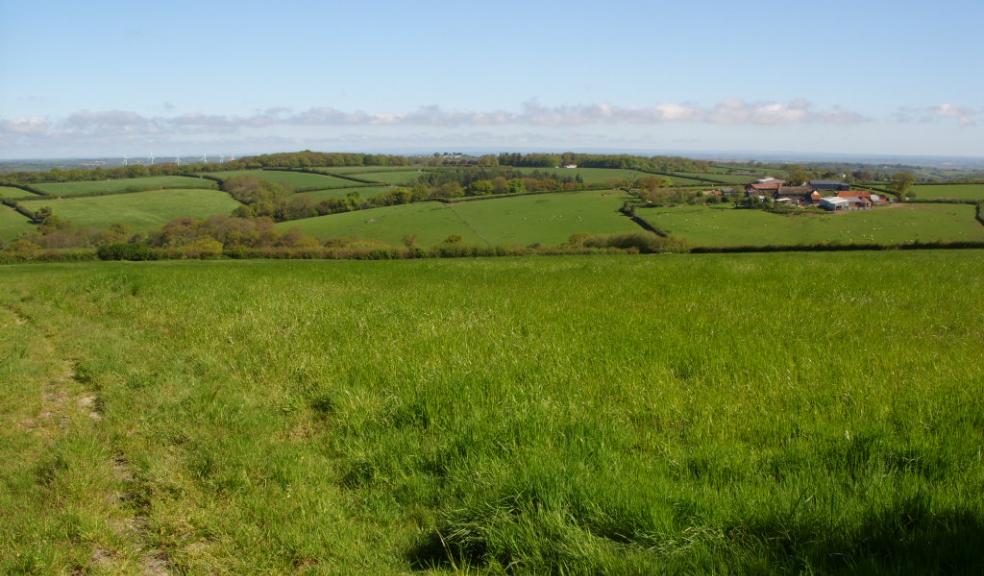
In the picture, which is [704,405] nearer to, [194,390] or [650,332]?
[650,332]

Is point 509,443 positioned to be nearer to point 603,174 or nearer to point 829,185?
point 829,185

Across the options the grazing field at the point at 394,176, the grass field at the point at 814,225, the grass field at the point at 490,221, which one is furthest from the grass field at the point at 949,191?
the grazing field at the point at 394,176

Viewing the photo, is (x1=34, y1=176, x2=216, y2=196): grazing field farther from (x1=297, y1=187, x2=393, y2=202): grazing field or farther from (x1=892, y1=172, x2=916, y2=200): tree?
(x1=892, y1=172, x2=916, y2=200): tree

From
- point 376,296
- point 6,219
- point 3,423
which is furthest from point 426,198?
point 3,423

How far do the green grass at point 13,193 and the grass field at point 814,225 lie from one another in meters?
95.0

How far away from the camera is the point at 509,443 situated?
493cm

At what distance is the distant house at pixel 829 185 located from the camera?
275 feet

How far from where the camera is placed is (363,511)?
4.46 m

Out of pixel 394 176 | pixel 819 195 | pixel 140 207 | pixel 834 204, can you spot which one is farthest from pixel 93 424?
pixel 394 176

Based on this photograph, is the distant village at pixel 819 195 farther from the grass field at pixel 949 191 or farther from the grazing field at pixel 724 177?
the grazing field at pixel 724 177

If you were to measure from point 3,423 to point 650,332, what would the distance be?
7.87 meters

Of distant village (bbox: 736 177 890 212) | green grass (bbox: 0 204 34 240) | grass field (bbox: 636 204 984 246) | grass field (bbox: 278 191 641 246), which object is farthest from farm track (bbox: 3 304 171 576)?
green grass (bbox: 0 204 34 240)

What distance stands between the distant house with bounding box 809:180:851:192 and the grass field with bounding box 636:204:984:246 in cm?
1387

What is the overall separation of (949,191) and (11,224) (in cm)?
12013
